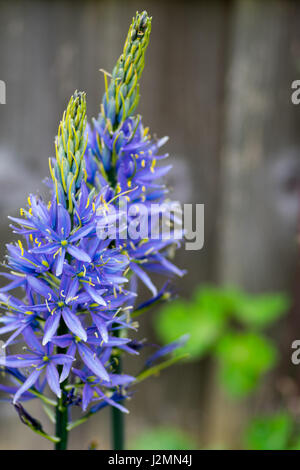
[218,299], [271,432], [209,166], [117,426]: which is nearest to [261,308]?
[218,299]

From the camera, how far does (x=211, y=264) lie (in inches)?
126

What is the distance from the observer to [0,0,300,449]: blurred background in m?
2.78

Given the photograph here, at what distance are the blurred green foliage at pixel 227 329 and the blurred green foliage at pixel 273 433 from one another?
21cm

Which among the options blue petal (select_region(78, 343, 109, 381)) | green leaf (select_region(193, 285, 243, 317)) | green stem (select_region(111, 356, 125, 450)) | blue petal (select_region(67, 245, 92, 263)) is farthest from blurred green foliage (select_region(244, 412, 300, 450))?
blue petal (select_region(67, 245, 92, 263))

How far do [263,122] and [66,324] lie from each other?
6.78 feet

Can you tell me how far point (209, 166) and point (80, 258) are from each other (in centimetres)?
193

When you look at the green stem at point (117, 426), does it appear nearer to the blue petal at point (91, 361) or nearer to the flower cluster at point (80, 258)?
the flower cluster at point (80, 258)

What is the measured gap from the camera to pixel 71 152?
1272 millimetres

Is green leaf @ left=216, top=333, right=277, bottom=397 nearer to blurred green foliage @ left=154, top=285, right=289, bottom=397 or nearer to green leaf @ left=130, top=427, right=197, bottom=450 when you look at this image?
blurred green foliage @ left=154, top=285, right=289, bottom=397

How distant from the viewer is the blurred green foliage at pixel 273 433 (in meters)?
2.65

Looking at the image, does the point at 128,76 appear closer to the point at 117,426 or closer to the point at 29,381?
the point at 29,381

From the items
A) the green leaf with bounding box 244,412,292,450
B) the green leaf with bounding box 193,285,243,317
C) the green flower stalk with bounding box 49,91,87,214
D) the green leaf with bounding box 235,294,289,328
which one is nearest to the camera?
the green flower stalk with bounding box 49,91,87,214

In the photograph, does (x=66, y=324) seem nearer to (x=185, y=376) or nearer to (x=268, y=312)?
(x=268, y=312)
